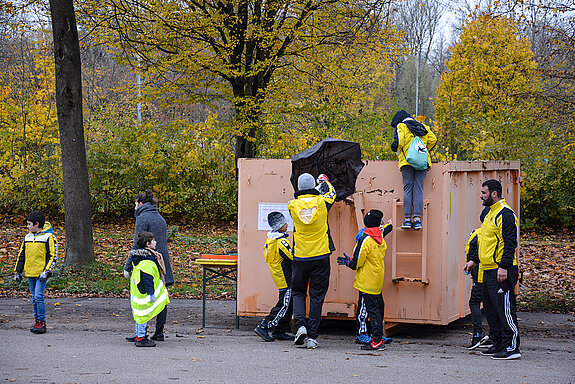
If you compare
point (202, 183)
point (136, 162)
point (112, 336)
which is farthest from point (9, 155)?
point (112, 336)

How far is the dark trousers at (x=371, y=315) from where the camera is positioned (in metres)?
7.57

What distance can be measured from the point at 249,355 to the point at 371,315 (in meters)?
1.55

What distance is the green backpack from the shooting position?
788 centimetres

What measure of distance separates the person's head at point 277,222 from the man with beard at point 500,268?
2371 millimetres

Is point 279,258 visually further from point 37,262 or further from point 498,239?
point 37,262

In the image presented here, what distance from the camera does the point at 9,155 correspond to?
2094 cm

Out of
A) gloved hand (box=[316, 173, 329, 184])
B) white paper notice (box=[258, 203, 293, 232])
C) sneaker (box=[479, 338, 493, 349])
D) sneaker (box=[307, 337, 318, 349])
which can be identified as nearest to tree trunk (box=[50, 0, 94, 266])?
white paper notice (box=[258, 203, 293, 232])

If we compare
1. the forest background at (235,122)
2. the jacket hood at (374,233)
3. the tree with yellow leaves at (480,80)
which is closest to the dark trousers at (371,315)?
the jacket hood at (374,233)

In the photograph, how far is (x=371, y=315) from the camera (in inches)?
299

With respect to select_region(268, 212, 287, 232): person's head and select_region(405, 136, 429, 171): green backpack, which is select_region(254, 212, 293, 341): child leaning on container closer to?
select_region(268, 212, 287, 232): person's head

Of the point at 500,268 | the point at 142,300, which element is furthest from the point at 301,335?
the point at 500,268

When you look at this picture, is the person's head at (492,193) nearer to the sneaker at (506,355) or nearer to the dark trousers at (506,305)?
the dark trousers at (506,305)

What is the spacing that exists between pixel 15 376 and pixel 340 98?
15.3 meters

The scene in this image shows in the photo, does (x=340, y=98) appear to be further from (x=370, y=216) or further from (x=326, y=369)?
(x=326, y=369)
